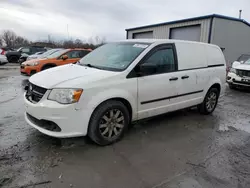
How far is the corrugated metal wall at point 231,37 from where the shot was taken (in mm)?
12641

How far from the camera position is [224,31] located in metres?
12.9

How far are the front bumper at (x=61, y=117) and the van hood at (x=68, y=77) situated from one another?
Answer: 22 centimetres

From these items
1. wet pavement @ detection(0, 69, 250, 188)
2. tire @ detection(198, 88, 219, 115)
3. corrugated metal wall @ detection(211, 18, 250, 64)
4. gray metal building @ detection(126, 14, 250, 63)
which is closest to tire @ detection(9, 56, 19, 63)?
gray metal building @ detection(126, 14, 250, 63)

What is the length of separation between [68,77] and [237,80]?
25.1ft

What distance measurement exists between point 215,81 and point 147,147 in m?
2.81

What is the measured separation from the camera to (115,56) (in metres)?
3.89

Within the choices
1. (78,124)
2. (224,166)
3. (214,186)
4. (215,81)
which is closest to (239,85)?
(215,81)

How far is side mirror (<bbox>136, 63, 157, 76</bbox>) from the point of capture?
11.5 ft

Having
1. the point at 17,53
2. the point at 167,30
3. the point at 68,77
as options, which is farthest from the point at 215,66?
the point at 17,53

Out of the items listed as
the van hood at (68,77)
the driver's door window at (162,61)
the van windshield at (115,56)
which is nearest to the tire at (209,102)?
the driver's door window at (162,61)

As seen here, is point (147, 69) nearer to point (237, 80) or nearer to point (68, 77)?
point (68, 77)

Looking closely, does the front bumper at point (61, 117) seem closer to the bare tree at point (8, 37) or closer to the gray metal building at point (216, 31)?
the gray metal building at point (216, 31)

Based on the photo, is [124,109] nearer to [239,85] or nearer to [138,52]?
[138,52]

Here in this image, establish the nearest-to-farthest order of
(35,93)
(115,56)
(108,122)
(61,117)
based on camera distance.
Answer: (61,117)
(35,93)
(108,122)
(115,56)
